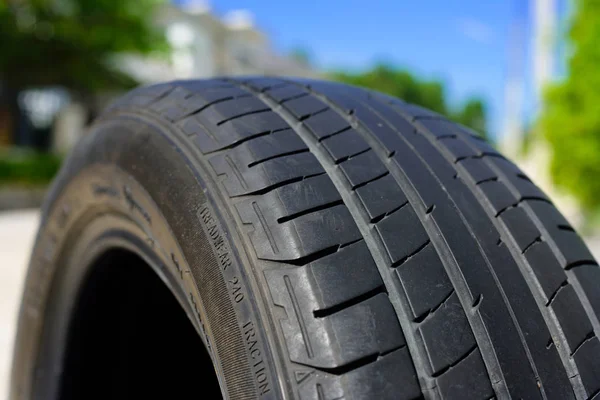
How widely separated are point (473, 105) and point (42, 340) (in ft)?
269

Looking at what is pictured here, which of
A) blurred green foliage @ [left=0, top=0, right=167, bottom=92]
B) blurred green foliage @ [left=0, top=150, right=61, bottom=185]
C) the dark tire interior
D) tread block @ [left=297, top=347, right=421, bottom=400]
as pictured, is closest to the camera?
tread block @ [left=297, top=347, right=421, bottom=400]

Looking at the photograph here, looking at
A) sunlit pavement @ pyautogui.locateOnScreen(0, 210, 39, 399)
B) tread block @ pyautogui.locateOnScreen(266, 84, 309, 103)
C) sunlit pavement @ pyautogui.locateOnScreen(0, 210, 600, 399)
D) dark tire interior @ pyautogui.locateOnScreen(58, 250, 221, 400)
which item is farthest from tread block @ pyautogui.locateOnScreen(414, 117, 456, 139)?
sunlit pavement @ pyautogui.locateOnScreen(0, 210, 600, 399)

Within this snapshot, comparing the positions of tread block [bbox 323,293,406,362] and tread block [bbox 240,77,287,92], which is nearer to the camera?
tread block [bbox 323,293,406,362]

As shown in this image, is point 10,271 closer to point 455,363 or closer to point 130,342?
point 130,342

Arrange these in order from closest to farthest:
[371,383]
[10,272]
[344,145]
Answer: [371,383], [344,145], [10,272]

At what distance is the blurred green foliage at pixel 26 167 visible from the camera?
16844mm

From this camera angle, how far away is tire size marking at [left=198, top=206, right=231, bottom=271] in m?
1.13

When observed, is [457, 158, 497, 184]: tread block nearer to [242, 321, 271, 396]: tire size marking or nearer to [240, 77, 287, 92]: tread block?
[240, 77, 287, 92]: tread block

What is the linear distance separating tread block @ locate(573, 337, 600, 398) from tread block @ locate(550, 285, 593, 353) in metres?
0.01

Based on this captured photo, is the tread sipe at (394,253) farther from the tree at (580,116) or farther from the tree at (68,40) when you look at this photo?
the tree at (68,40)

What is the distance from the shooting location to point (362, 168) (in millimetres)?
1258

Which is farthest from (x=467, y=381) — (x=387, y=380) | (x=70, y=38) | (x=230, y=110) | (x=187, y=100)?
(x=70, y=38)

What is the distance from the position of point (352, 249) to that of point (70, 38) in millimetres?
19381

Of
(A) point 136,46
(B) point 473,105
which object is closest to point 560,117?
(A) point 136,46
